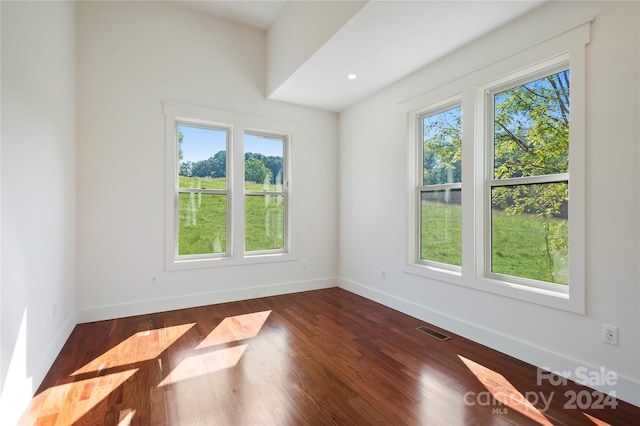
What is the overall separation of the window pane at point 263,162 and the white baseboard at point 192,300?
4.66 ft

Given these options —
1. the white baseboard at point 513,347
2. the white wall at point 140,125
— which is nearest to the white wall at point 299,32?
the white wall at point 140,125

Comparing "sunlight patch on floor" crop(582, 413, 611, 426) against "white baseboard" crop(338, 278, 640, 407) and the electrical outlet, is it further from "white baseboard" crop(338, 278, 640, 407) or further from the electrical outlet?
the electrical outlet

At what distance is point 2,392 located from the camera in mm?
1552

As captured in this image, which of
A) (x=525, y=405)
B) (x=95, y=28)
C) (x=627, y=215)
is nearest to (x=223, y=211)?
(x=95, y=28)

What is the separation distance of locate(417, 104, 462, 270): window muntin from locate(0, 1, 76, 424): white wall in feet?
11.3

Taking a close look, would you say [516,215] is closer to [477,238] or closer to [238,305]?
[477,238]

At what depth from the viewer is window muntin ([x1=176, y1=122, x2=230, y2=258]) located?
12.5 feet

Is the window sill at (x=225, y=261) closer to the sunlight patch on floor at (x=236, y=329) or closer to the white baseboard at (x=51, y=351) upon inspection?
the sunlight patch on floor at (x=236, y=329)

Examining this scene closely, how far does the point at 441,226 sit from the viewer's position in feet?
10.9

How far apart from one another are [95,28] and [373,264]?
4.19 meters

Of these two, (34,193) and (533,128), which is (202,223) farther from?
(533,128)

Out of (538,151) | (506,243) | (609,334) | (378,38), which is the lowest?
(609,334)

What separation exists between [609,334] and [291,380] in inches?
84.0

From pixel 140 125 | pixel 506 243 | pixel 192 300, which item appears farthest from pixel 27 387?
pixel 506 243
